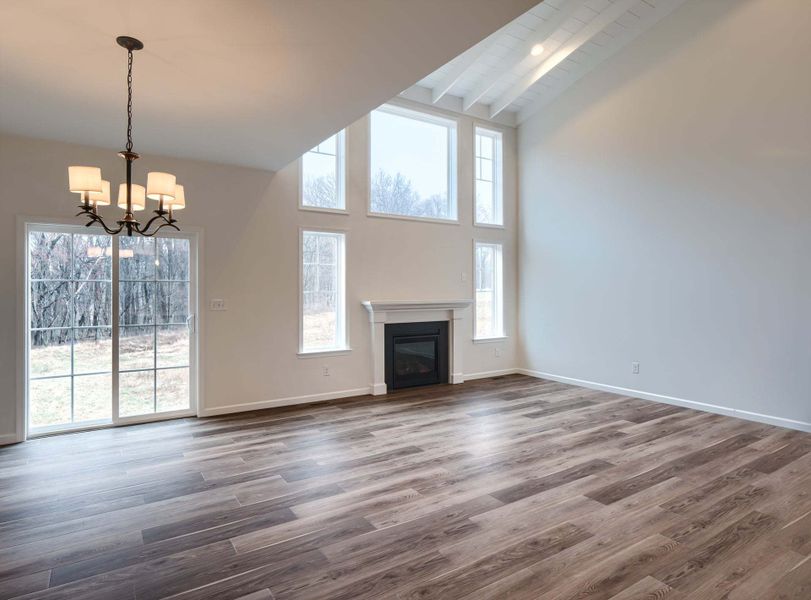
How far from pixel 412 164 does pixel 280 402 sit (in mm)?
3610

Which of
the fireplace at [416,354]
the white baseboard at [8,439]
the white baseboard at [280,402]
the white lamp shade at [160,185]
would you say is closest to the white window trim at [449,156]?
the fireplace at [416,354]

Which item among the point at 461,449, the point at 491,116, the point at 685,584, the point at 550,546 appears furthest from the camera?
the point at 491,116

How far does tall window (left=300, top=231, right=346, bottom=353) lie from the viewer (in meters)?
5.67

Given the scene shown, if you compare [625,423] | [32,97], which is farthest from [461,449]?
[32,97]

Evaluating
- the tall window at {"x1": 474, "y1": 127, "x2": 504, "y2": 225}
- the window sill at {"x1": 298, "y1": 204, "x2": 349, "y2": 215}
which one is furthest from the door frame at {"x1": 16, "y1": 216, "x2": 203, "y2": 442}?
the tall window at {"x1": 474, "y1": 127, "x2": 504, "y2": 225}

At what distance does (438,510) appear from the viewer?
2.79 meters

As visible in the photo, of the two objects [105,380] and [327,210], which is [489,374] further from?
[105,380]

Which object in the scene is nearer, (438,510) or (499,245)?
(438,510)

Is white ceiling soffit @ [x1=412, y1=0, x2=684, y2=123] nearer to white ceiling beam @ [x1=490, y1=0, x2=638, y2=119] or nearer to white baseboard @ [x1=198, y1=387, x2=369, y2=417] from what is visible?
white ceiling beam @ [x1=490, y1=0, x2=638, y2=119]

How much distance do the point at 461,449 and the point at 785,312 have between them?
3370 mm

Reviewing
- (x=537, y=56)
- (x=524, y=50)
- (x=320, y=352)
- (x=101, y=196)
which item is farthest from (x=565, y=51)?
(x=101, y=196)

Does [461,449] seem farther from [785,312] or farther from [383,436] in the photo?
[785,312]

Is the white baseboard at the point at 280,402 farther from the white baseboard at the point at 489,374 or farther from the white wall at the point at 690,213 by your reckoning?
the white wall at the point at 690,213

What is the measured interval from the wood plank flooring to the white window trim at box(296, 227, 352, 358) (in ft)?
3.74
